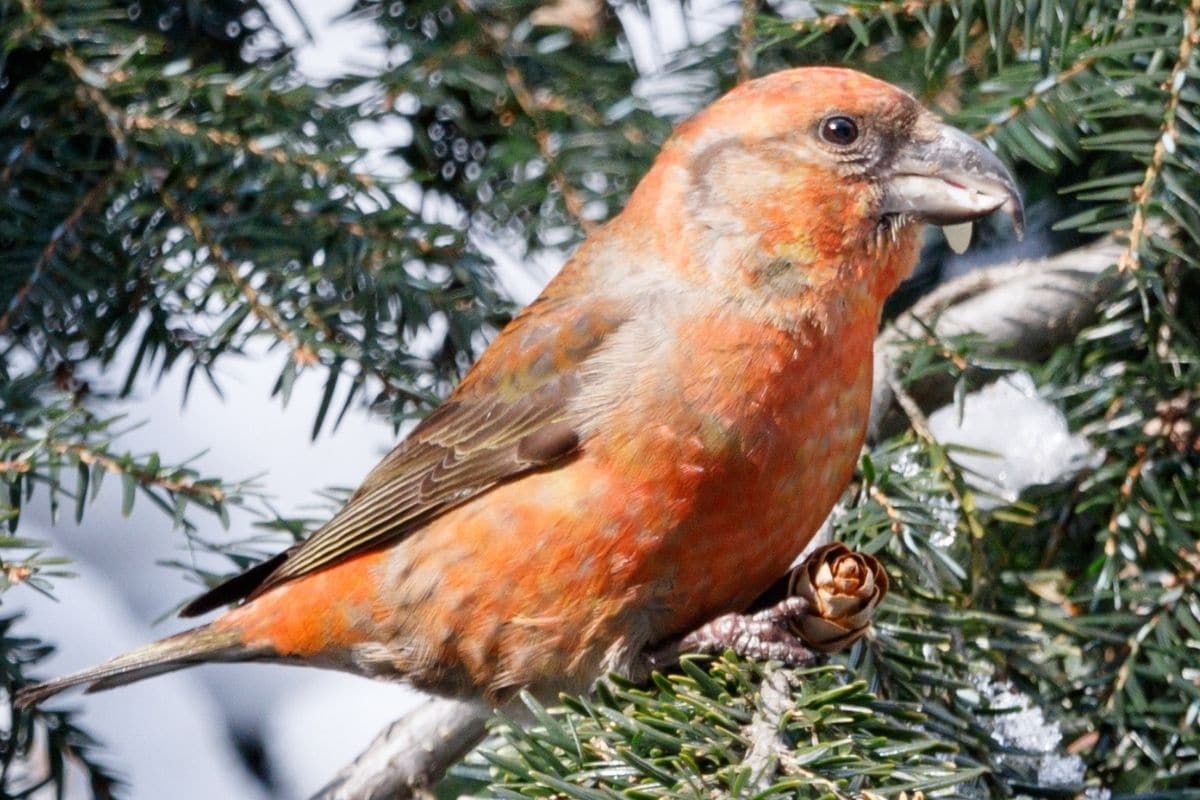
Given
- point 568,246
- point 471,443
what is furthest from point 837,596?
point 568,246

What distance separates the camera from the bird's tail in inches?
107

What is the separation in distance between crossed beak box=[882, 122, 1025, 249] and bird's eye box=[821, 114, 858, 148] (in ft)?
0.29

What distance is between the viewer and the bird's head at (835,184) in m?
2.44

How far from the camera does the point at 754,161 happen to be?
2.59 metres

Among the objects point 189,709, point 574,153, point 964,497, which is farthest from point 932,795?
point 189,709

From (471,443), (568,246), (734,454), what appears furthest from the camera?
(568,246)

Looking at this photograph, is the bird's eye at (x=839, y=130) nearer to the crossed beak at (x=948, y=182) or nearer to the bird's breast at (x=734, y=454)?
the crossed beak at (x=948, y=182)

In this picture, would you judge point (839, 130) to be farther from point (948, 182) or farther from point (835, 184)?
point (948, 182)

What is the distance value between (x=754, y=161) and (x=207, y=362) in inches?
43.3

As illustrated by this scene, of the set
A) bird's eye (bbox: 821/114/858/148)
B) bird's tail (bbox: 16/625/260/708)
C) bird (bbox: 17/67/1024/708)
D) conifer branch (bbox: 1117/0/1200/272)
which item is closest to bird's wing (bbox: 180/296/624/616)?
bird (bbox: 17/67/1024/708)

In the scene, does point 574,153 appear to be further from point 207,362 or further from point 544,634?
point 544,634

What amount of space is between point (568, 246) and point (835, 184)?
33.4 inches

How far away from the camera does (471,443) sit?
269 centimetres

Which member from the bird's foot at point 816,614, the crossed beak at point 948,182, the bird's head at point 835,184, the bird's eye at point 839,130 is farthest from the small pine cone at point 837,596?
the bird's eye at point 839,130
